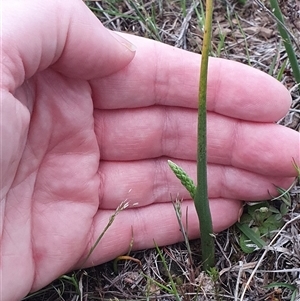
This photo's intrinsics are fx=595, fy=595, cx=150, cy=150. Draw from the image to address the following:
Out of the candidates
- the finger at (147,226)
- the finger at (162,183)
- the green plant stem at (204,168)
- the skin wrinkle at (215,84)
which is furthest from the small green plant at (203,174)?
the skin wrinkle at (215,84)

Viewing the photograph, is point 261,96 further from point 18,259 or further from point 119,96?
point 18,259

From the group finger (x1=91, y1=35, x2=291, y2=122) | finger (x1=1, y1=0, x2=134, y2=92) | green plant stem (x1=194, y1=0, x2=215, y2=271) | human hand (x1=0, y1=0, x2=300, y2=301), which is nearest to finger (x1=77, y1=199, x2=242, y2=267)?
human hand (x1=0, y1=0, x2=300, y2=301)

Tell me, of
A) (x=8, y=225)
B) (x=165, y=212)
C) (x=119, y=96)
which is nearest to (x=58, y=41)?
(x=119, y=96)

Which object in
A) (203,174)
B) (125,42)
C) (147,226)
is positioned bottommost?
(147,226)

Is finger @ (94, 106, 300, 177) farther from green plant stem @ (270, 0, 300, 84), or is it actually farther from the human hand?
green plant stem @ (270, 0, 300, 84)

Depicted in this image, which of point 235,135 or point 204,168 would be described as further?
point 235,135

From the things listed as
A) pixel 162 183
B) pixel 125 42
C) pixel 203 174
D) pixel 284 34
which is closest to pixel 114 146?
pixel 162 183

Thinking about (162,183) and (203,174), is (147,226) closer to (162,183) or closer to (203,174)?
(162,183)
